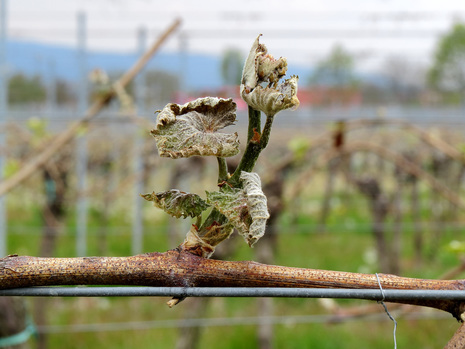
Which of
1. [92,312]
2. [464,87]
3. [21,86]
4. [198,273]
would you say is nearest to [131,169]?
[21,86]

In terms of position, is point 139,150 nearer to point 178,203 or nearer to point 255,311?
point 255,311

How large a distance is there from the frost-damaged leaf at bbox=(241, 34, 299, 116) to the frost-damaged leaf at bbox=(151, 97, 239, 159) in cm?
3

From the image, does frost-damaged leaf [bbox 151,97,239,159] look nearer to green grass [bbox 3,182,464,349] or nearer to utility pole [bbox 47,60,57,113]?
green grass [bbox 3,182,464,349]

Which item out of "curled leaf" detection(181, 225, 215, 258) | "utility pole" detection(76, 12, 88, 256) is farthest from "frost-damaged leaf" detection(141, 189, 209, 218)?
"utility pole" detection(76, 12, 88, 256)

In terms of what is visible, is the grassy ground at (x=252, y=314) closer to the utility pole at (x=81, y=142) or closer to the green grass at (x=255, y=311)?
the green grass at (x=255, y=311)

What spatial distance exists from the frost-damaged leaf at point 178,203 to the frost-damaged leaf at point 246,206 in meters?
0.03

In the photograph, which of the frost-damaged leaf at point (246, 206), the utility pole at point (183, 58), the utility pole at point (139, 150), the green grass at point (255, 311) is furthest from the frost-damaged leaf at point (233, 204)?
the utility pole at point (183, 58)

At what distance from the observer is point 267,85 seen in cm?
40

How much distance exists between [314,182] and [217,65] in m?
2.80

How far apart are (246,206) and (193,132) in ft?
0.24

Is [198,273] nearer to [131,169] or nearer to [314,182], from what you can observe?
[131,169]

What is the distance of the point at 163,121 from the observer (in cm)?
41

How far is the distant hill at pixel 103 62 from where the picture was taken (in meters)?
5.97

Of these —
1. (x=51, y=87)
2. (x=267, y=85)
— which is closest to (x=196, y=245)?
(x=267, y=85)
